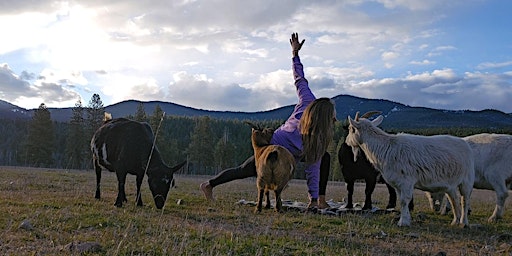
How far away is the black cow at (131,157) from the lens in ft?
33.2

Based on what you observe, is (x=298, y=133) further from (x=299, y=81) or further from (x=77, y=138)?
(x=77, y=138)

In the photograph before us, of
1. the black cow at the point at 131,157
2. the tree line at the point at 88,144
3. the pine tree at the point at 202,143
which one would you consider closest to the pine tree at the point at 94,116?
the tree line at the point at 88,144

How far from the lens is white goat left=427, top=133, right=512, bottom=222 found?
10.2m

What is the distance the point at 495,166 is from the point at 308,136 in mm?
4285

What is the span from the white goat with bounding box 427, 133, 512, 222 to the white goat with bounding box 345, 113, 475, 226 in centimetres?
152

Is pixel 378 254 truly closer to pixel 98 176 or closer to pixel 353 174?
pixel 353 174

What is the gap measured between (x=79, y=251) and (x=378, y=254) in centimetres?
355

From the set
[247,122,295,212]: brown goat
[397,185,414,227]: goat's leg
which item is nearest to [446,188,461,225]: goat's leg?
[397,185,414,227]: goat's leg

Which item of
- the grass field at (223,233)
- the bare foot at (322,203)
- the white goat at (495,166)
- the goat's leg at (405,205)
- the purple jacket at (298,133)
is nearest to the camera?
the grass field at (223,233)

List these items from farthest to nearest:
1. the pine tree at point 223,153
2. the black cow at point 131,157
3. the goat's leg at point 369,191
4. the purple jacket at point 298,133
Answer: the pine tree at point 223,153
the goat's leg at point 369,191
the purple jacket at point 298,133
the black cow at point 131,157

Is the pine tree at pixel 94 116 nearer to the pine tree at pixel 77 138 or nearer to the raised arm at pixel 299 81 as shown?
the pine tree at pixel 77 138

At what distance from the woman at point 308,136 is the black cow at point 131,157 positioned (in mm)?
1748

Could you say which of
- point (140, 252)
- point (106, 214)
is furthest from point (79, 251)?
point (106, 214)

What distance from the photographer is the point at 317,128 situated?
1017 centimetres
